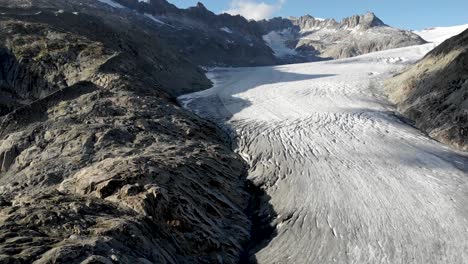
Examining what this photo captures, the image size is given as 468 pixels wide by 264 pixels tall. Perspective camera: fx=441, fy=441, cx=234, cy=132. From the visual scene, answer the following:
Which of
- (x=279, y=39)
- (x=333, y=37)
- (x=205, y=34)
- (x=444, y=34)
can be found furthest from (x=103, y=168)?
(x=279, y=39)

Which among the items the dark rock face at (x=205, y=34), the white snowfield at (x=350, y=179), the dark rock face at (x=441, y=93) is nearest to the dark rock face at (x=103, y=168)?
the white snowfield at (x=350, y=179)

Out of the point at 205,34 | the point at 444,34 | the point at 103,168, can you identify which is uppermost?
the point at 444,34

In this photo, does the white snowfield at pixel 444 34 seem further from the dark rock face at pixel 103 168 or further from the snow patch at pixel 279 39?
the dark rock face at pixel 103 168

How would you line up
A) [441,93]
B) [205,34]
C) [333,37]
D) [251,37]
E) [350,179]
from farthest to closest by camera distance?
[333,37]
[251,37]
[205,34]
[441,93]
[350,179]

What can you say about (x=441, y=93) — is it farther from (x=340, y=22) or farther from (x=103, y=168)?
(x=340, y=22)

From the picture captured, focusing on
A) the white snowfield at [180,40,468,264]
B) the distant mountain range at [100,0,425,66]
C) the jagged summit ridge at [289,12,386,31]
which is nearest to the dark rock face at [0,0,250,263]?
the white snowfield at [180,40,468,264]

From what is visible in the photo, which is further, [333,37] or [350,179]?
[333,37]

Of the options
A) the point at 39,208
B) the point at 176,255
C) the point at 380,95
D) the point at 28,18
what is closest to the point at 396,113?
the point at 380,95
